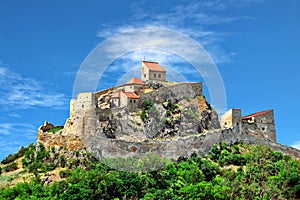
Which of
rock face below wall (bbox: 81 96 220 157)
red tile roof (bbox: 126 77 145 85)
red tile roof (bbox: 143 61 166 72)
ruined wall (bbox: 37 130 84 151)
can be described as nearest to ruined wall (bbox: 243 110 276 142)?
rock face below wall (bbox: 81 96 220 157)

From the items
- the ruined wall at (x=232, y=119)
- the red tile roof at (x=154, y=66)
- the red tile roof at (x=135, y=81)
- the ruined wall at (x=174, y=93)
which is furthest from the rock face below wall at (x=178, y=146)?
the red tile roof at (x=154, y=66)

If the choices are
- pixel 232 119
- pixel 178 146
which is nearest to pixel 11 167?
pixel 178 146

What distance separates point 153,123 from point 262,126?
15.4 m

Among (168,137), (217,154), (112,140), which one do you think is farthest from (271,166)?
(112,140)

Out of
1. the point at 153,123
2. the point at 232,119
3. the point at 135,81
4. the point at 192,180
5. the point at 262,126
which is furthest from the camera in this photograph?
the point at 262,126

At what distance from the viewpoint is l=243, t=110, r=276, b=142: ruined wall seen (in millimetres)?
73812

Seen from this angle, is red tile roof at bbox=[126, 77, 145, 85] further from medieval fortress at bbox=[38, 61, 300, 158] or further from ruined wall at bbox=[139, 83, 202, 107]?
ruined wall at bbox=[139, 83, 202, 107]

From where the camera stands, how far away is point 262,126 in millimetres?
75000

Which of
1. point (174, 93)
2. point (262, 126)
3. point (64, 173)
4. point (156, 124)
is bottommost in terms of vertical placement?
point (64, 173)

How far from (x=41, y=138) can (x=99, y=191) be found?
37.4 ft

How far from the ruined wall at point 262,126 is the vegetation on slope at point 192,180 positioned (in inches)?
155

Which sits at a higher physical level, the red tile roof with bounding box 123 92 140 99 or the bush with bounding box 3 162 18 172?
the red tile roof with bounding box 123 92 140 99

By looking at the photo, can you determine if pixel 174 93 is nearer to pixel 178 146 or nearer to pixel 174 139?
pixel 174 139

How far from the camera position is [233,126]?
72.4 meters
